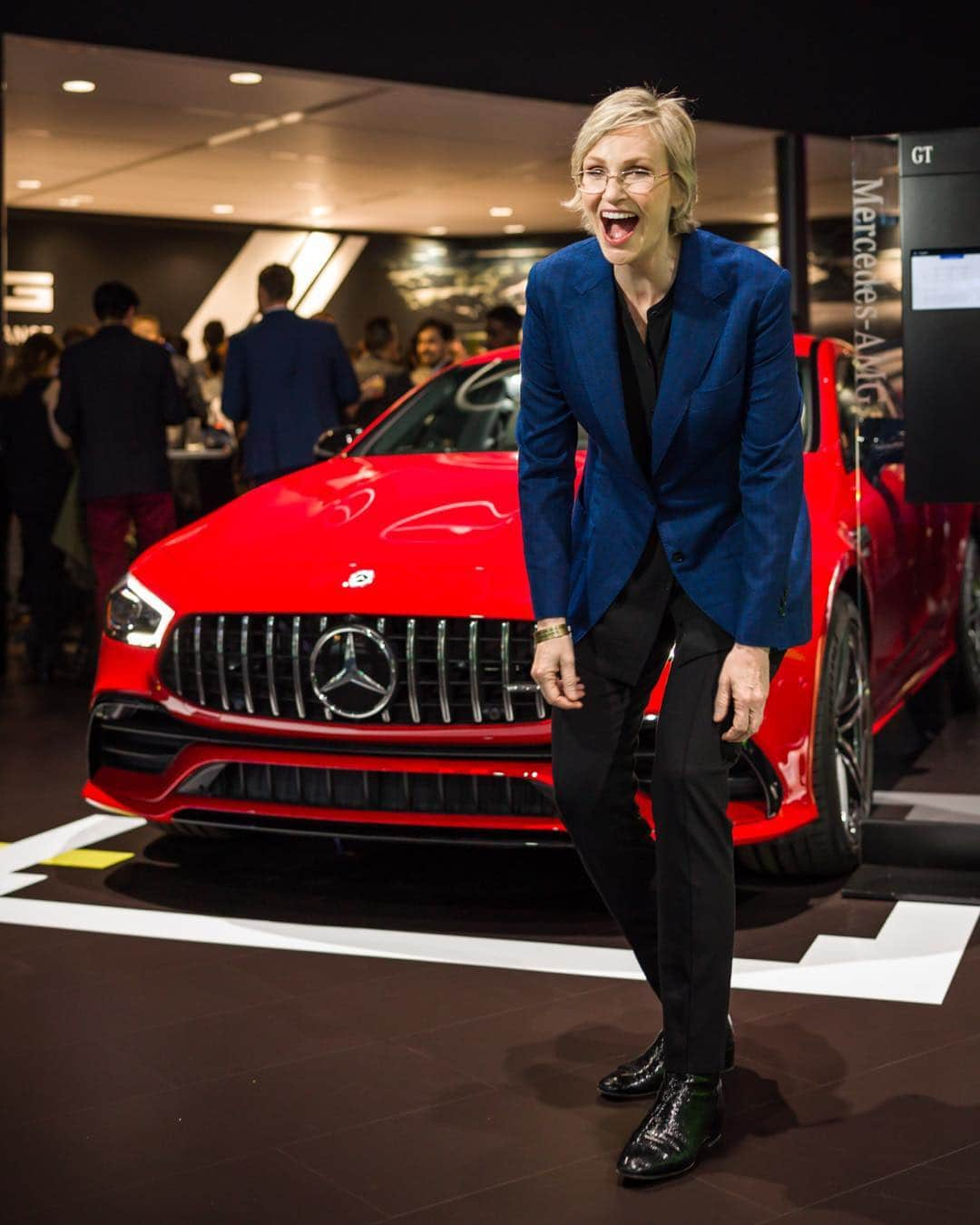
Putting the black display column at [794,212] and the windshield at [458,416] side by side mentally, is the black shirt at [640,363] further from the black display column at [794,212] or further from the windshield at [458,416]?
the black display column at [794,212]

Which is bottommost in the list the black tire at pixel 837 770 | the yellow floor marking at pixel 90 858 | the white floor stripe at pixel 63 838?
the yellow floor marking at pixel 90 858

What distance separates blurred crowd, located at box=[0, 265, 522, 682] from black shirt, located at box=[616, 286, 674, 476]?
4.34 metres

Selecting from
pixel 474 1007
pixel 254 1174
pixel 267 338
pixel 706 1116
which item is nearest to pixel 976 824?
pixel 474 1007

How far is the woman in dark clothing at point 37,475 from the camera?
9500mm

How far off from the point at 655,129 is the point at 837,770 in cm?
221

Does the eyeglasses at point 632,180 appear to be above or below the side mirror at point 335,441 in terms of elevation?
above

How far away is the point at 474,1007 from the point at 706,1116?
928 millimetres

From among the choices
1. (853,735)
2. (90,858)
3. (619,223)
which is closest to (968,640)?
(853,735)

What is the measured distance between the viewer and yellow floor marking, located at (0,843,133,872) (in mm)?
5223

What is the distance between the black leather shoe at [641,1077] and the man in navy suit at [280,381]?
5.29 metres

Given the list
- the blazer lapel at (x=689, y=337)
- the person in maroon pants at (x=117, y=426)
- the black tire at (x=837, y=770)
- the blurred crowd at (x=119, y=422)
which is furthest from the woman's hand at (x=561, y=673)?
the person in maroon pants at (x=117, y=426)

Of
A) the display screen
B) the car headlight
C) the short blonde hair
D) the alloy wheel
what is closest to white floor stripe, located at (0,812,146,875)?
the car headlight

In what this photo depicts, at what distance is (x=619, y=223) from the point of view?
2881 millimetres

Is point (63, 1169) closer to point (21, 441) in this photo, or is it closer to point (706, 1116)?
point (706, 1116)
